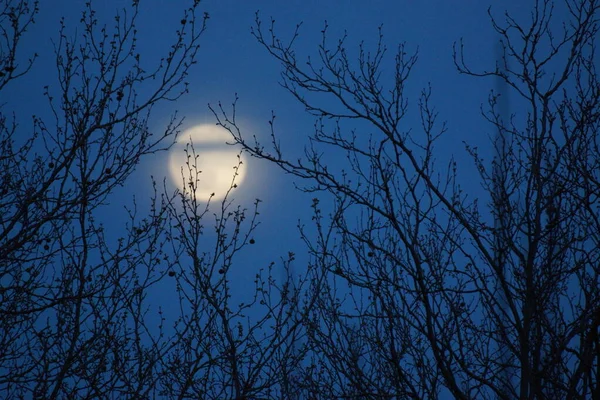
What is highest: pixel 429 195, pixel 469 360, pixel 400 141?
pixel 400 141

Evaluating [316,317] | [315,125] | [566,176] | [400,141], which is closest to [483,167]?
[566,176]

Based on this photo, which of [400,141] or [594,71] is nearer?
[400,141]

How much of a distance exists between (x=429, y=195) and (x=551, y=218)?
0.85 metres

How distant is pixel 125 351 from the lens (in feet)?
17.8

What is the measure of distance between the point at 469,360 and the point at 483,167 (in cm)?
173

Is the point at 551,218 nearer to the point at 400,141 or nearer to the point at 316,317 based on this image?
the point at 400,141

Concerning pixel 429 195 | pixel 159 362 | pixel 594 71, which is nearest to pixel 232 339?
pixel 159 362

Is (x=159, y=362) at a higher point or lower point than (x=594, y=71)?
lower

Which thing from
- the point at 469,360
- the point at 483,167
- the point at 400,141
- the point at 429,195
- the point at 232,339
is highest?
the point at 483,167

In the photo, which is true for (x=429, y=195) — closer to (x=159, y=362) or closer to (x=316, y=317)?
(x=316, y=317)

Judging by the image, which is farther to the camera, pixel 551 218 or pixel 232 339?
pixel 232 339

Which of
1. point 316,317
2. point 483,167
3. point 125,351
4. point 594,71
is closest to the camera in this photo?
point 594,71

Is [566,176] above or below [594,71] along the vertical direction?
below

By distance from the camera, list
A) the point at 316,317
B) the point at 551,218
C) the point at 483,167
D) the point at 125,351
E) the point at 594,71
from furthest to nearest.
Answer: the point at 316,317 < the point at 125,351 < the point at 483,167 < the point at 594,71 < the point at 551,218
